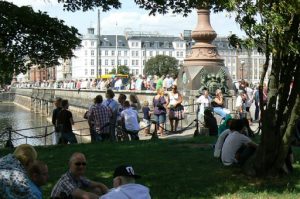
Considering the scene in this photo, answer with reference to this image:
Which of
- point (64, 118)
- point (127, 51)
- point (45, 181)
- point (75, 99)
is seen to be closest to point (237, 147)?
point (45, 181)

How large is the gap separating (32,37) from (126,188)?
641cm

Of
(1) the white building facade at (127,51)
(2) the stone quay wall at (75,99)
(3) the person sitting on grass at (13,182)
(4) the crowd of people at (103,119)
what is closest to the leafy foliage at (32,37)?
(4) the crowd of people at (103,119)

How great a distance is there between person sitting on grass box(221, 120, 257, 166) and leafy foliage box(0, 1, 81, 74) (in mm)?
3790

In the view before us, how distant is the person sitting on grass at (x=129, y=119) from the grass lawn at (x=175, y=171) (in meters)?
1.33

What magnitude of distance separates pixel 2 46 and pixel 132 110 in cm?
626

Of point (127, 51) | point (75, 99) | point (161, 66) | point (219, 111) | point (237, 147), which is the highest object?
point (127, 51)

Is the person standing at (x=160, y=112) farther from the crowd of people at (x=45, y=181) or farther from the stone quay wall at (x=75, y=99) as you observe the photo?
the crowd of people at (x=45, y=181)

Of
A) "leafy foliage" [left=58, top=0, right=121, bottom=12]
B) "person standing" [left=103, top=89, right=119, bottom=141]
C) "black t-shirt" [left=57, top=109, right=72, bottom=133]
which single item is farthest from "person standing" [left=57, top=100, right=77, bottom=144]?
"leafy foliage" [left=58, top=0, right=121, bottom=12]

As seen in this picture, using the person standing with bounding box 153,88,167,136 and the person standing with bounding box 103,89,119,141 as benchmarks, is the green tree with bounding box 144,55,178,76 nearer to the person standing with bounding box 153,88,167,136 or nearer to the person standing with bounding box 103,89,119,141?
the person standing with bounding box 153,88,167,136

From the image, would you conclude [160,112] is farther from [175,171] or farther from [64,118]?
[175,171]

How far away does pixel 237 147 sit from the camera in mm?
10234

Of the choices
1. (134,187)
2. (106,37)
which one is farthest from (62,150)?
(106,37)

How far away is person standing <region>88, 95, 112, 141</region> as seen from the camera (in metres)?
15.3

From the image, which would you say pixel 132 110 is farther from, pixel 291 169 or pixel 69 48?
pixel 291 169
